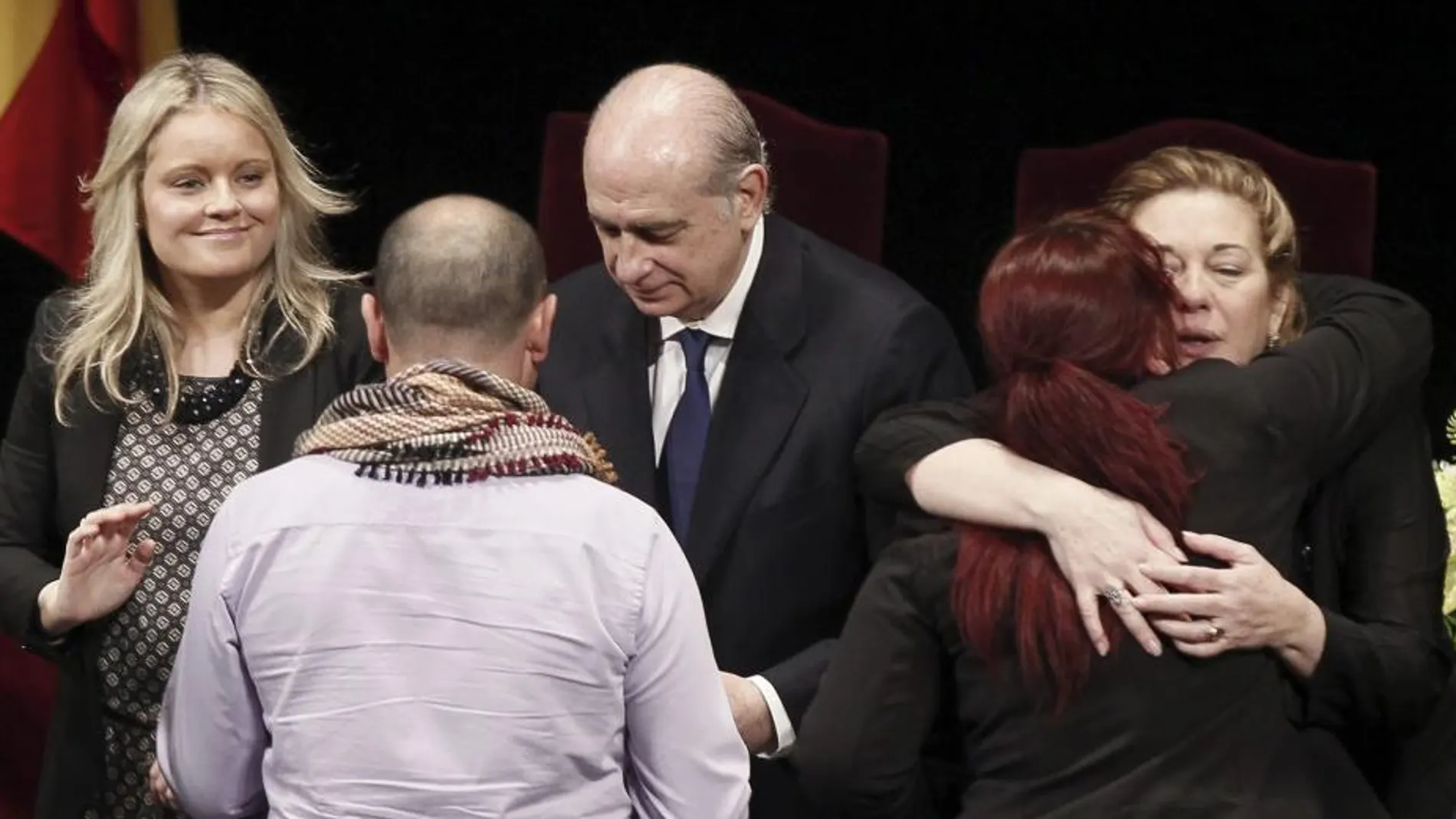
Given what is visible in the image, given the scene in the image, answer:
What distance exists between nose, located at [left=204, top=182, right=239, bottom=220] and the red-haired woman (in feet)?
3.47

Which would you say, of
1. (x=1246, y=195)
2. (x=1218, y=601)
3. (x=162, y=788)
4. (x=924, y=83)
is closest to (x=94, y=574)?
(x=162, y=788)

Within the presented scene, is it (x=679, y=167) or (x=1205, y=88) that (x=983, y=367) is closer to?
(x=1205, y=88)

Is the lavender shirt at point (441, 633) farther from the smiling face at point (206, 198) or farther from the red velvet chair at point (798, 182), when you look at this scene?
the red velvet chair at point (798, 182)

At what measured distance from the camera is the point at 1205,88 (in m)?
3.59

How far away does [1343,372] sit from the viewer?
2.32 metres

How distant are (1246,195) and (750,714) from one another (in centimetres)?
90

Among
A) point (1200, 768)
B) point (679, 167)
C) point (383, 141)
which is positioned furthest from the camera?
point (383, 141)

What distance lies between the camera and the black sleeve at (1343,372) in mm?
2215

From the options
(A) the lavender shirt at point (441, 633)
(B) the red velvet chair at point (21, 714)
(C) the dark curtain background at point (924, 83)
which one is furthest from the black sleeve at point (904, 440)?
(B) the red velvet chair at point (21, 714)

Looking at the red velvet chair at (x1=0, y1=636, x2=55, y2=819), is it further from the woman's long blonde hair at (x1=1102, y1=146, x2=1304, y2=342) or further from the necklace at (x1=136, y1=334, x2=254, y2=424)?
the woman's long blonde hair at (x1=1102, y1=146, x2=1304, y2=342)

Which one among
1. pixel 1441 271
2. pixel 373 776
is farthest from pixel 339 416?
pixel 1441 271

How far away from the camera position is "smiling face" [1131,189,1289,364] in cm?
254

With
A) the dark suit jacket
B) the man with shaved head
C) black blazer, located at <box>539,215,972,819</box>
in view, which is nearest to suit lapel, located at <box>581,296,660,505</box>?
black blazer, located at <box>539,215,972,819</box>

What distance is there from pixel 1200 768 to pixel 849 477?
0.71 meters
